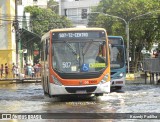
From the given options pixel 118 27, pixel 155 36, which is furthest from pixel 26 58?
pixel 155 36

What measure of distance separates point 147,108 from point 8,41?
35.4 m

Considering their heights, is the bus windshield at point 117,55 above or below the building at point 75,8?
below

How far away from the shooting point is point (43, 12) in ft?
267

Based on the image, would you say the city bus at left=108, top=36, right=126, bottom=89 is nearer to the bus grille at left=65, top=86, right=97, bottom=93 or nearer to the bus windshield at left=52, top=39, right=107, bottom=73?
the bus windshield at left=52, top=39, right=107, bottom=73

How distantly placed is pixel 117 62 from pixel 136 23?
3517cm

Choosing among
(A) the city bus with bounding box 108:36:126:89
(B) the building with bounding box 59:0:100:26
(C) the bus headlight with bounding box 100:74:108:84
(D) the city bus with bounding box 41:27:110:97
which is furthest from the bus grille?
(B) the building with bounding box 59:0:100:26

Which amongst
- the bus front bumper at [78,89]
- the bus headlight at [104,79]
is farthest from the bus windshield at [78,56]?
the bus front bumper at [78,89]

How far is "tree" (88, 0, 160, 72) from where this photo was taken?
62500mm

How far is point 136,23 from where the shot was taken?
206ft

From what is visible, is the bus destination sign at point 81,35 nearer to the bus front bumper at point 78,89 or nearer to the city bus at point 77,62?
the city bus at point 77,62

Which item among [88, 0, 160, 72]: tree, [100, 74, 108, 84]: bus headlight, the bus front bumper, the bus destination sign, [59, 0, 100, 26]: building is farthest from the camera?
[59, 0, 100, 26]: building

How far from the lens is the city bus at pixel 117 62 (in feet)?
91.2

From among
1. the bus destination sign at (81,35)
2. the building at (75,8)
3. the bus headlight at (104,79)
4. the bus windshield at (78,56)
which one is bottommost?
the bus headlight at (104,79)

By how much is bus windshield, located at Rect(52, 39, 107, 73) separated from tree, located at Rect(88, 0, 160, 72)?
41.3 metres
